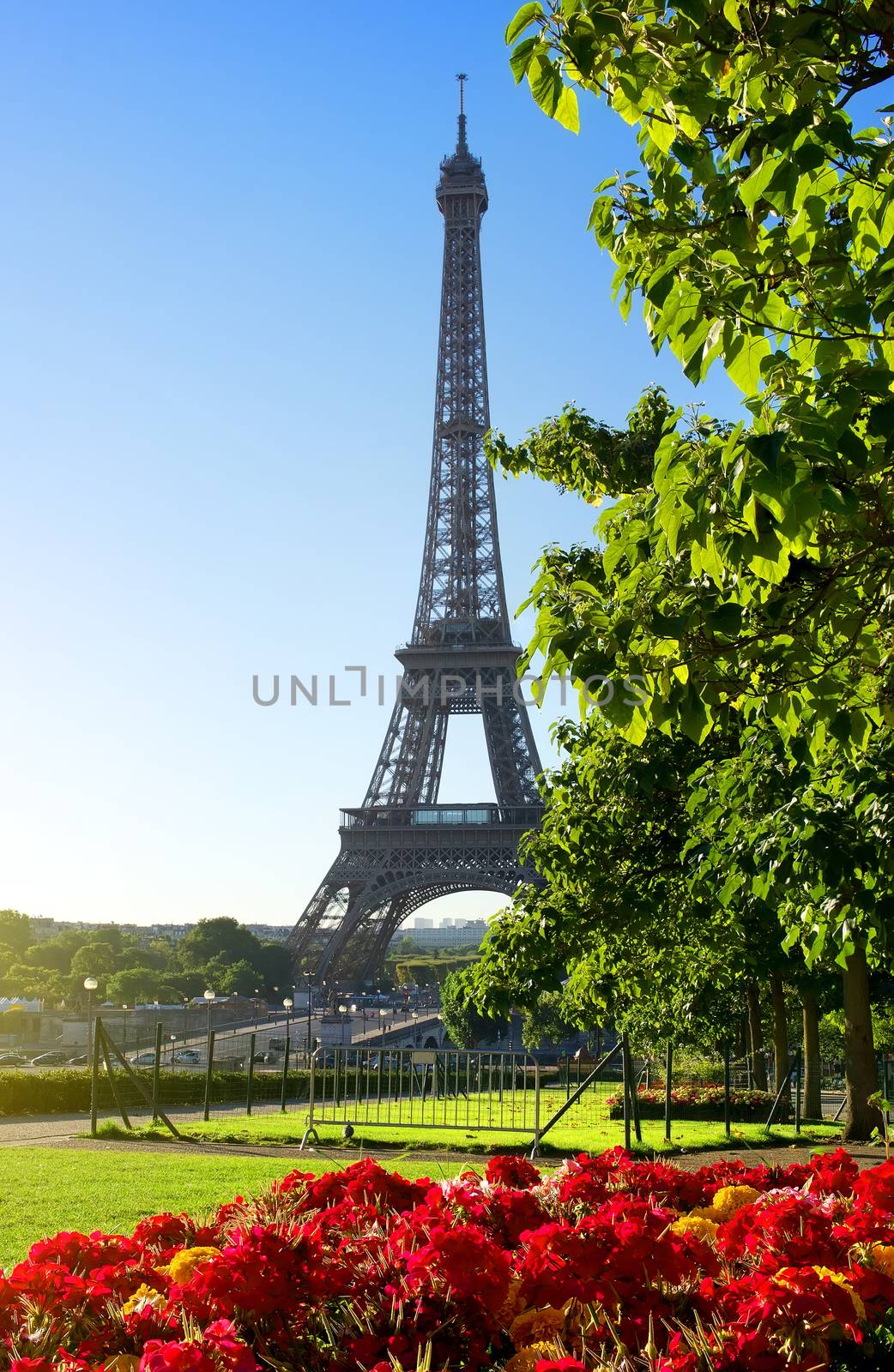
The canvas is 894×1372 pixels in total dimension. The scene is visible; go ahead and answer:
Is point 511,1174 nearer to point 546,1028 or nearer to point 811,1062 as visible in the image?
point 811,1062

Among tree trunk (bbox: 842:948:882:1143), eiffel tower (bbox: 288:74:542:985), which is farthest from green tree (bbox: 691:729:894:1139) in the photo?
eiffel tower (bbox: 288:74:542:985)

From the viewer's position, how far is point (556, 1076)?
46.4 metres

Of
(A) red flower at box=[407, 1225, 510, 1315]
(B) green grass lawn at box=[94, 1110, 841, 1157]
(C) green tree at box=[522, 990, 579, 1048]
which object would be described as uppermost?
(A) red flower at box=[407, 1225, 510, 1315]

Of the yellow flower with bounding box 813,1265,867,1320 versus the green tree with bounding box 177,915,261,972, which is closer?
the yellow flower with bounding box 813,1265,867,1320

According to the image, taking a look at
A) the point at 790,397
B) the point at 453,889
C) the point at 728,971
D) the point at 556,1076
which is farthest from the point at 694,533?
the point at 453,889

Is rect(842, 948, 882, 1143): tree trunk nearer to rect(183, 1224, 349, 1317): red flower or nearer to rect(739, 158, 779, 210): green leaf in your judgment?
rect(183, 1224, 349, 1317): red flower

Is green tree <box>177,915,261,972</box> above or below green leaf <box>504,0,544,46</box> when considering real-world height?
below

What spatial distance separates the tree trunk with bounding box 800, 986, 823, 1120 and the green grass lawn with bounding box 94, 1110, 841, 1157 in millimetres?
3505

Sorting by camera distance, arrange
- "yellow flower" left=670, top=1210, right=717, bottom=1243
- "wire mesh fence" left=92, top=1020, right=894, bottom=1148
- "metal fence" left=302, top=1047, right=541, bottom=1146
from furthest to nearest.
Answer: "wire mesh fence" left=92, top=1020, right=894, bottom=1148 < "metal fence" left=302, top=1047, right=541, bottom=1146 < "yellow flower" left=670, top=1210, right=717, bottom=1243

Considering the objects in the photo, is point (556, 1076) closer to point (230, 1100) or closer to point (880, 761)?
point (230, 1100)

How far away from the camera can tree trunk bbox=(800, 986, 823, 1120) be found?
24797 mm

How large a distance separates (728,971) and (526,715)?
1911 inches

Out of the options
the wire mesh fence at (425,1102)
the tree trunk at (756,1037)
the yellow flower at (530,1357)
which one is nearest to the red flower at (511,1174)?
the yellow flower at (530,1357)

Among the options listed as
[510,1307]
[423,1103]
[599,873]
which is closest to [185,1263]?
[510,1307]
